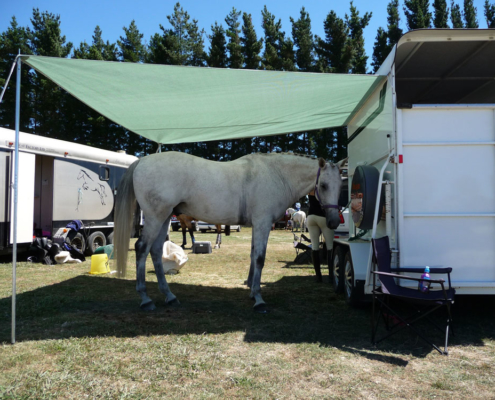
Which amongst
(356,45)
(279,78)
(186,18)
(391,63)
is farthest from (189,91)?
(186,18)

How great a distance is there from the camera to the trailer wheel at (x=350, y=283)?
4492 mm

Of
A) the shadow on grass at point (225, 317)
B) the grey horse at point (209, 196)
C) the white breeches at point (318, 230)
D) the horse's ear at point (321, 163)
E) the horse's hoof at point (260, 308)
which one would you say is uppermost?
the horse's ear at point (321, 163)

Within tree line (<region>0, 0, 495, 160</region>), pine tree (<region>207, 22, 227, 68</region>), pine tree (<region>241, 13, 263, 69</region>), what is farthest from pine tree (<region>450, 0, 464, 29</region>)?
pine tree (<region>207, 22, 227, 68</region>)

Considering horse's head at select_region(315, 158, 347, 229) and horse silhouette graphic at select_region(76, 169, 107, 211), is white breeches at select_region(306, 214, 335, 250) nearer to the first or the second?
horse's head at select_region(315, 158, 347, 229)

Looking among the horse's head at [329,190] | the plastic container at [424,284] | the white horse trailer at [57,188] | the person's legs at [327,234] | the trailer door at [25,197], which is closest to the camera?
the plastic container at [424,284]

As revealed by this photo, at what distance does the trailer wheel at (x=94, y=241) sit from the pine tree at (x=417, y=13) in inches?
1032

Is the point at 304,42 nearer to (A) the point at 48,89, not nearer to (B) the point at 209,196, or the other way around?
(A) the point at 48,89

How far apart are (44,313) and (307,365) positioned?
126 inches

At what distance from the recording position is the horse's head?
4.73m

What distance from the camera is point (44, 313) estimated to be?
14.5ft

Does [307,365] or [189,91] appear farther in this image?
[189,91]

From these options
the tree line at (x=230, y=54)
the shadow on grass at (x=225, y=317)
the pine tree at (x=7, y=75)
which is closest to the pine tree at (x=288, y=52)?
the tree line at (x=230, y=54)

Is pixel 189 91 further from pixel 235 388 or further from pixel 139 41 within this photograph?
pixel 139 41

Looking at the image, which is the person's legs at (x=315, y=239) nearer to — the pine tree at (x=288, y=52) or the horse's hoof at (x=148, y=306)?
the horse's hoof at (x=148, y=306)
